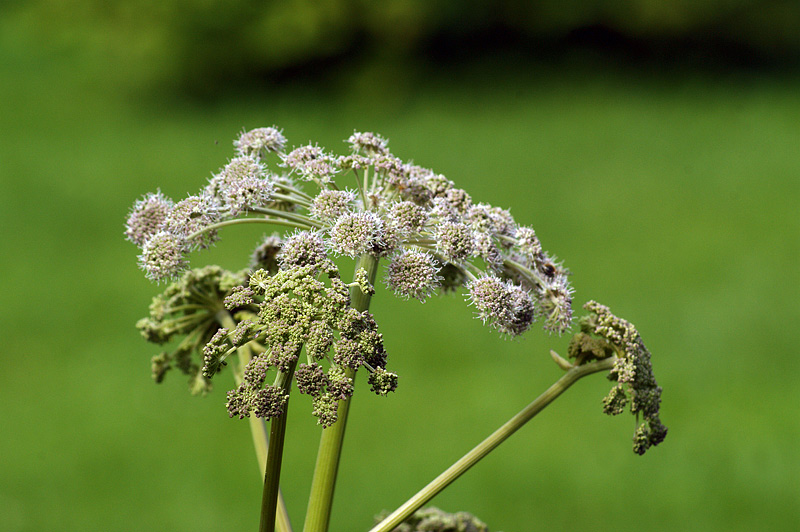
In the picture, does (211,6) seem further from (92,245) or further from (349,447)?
(349,447)

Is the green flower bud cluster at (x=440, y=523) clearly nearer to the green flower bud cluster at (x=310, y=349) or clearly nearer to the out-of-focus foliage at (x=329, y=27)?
the green flower bud cluster at (x=310, y=349)

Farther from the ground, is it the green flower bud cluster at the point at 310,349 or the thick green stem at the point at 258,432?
the thick green stem at the point at 258,432

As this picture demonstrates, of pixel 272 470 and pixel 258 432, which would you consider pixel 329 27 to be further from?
pixel 272 470

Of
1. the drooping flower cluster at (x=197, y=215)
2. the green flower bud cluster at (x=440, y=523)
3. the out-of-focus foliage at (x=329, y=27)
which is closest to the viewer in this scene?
the drooping flower cluster at (x=197, y=215)

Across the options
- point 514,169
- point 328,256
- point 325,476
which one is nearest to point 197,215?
point 328,256

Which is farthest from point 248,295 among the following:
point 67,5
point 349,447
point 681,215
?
point 67,5

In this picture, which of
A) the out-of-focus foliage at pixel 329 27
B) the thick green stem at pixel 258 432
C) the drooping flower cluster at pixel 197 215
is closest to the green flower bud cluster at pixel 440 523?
the thick green stem at pixel 258 432
